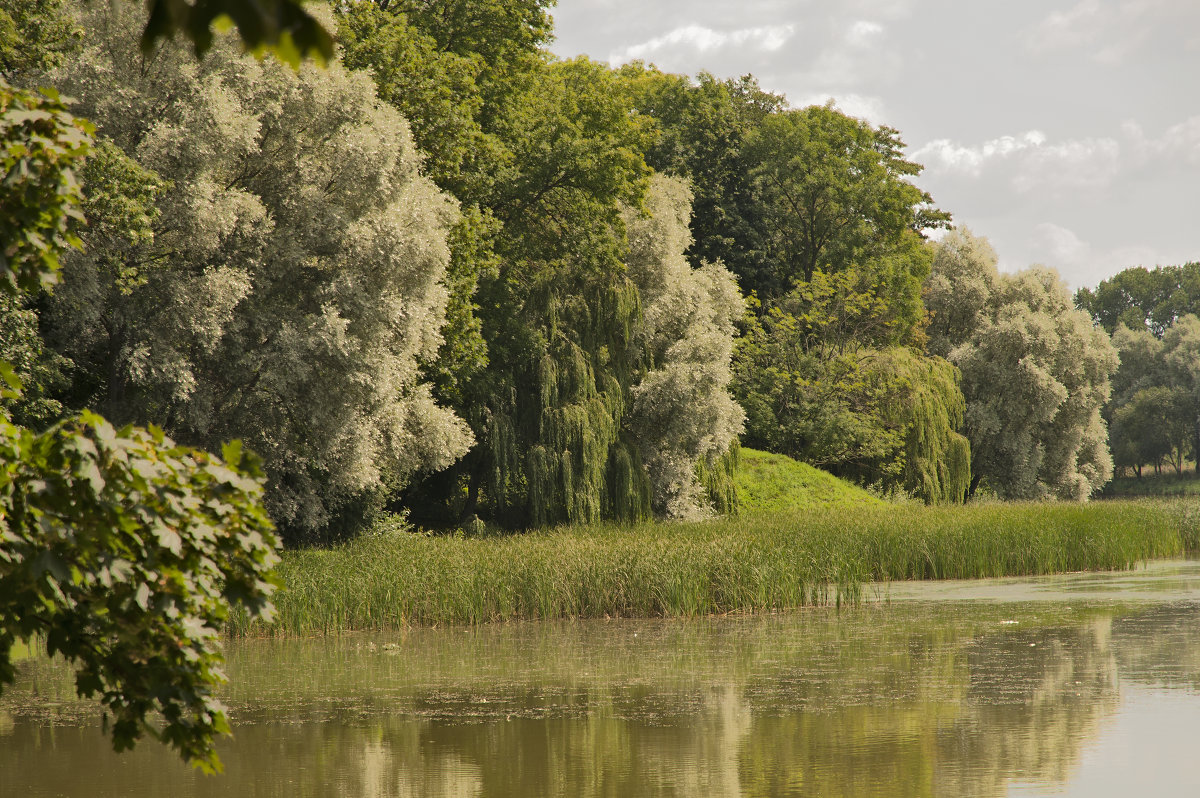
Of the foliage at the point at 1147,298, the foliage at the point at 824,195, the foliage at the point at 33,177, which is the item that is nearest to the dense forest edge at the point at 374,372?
the foliage at the point at 33,177

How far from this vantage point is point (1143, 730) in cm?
1002

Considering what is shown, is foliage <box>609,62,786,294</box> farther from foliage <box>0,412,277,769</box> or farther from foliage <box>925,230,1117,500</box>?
foliage <box>0,412,277,769</box>

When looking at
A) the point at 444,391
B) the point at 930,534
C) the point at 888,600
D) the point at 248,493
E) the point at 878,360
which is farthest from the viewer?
the point at 878,360

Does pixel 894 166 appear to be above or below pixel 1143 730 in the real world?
above

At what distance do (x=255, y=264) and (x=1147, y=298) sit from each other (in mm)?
98881

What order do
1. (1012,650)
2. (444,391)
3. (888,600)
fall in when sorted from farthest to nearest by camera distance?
(444,391) → (888,600) → (1012,650)

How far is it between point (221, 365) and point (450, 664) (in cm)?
809

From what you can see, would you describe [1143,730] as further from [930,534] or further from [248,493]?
[930,534]

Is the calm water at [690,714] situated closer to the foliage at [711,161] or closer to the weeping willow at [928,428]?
the weeping willow at [928,428]

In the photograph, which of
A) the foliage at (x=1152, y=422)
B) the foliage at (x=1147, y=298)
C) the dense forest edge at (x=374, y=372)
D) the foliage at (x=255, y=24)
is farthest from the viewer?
the foliage at (x=1147, y=298)

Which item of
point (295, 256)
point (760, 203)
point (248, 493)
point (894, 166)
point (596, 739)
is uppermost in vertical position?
point (894, 166)

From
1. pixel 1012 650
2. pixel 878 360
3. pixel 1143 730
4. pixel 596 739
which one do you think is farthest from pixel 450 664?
pixel 878 360

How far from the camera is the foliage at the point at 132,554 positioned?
4195mm

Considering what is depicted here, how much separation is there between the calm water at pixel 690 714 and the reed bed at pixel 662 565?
72 cm
